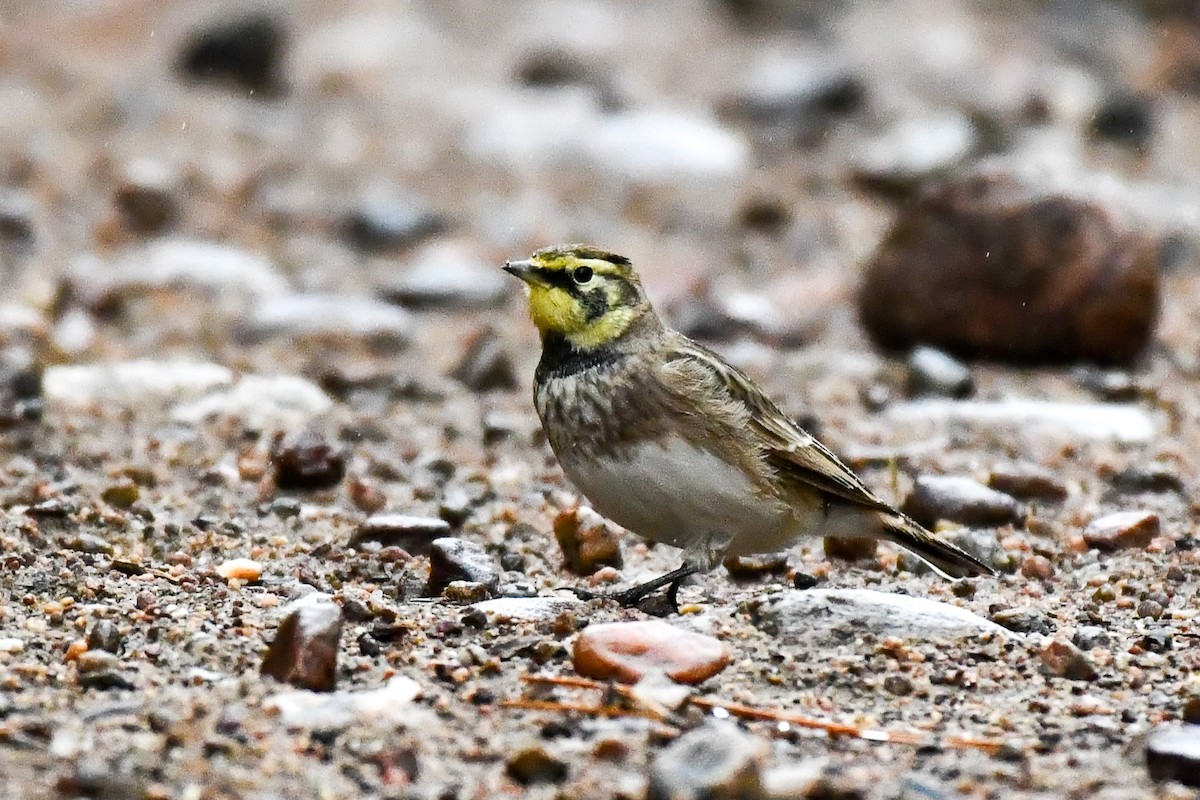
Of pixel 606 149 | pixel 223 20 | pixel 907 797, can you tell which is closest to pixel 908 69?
pixel 606 149

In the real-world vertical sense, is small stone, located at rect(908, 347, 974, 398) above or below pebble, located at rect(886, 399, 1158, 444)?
above

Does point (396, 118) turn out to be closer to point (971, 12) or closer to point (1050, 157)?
point (1050, 157)

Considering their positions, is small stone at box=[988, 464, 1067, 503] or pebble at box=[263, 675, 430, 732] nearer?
pebble at box=[263, 675, 430, 732]

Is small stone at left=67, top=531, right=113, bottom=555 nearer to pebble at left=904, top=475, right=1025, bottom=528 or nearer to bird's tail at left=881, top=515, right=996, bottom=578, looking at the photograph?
bird's tail at left=881, top=515, right=996, bottom=578

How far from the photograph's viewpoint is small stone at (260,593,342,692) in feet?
13.5

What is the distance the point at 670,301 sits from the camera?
932 centimetres

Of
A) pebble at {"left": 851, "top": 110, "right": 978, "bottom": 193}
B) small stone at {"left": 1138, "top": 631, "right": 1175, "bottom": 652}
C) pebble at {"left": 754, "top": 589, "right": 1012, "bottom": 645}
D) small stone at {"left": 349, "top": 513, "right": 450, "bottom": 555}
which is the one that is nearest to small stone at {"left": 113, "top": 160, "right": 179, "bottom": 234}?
pebble at {"left": 851, "top": 110, "right": 978, "bottom": 193}

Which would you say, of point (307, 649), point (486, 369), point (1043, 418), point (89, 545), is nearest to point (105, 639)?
point (307, 649)

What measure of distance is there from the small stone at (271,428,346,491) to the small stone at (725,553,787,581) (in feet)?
5.14

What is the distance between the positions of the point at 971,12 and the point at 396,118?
5.84 metres

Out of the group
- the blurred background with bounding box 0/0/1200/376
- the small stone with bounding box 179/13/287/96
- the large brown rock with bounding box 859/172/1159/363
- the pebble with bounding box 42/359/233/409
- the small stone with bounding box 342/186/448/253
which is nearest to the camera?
the pebble with bounding box 42/359/233/409

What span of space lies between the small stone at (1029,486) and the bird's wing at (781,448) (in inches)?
43.0

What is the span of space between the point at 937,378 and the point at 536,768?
→ 181 inches

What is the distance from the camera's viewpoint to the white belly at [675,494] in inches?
208
